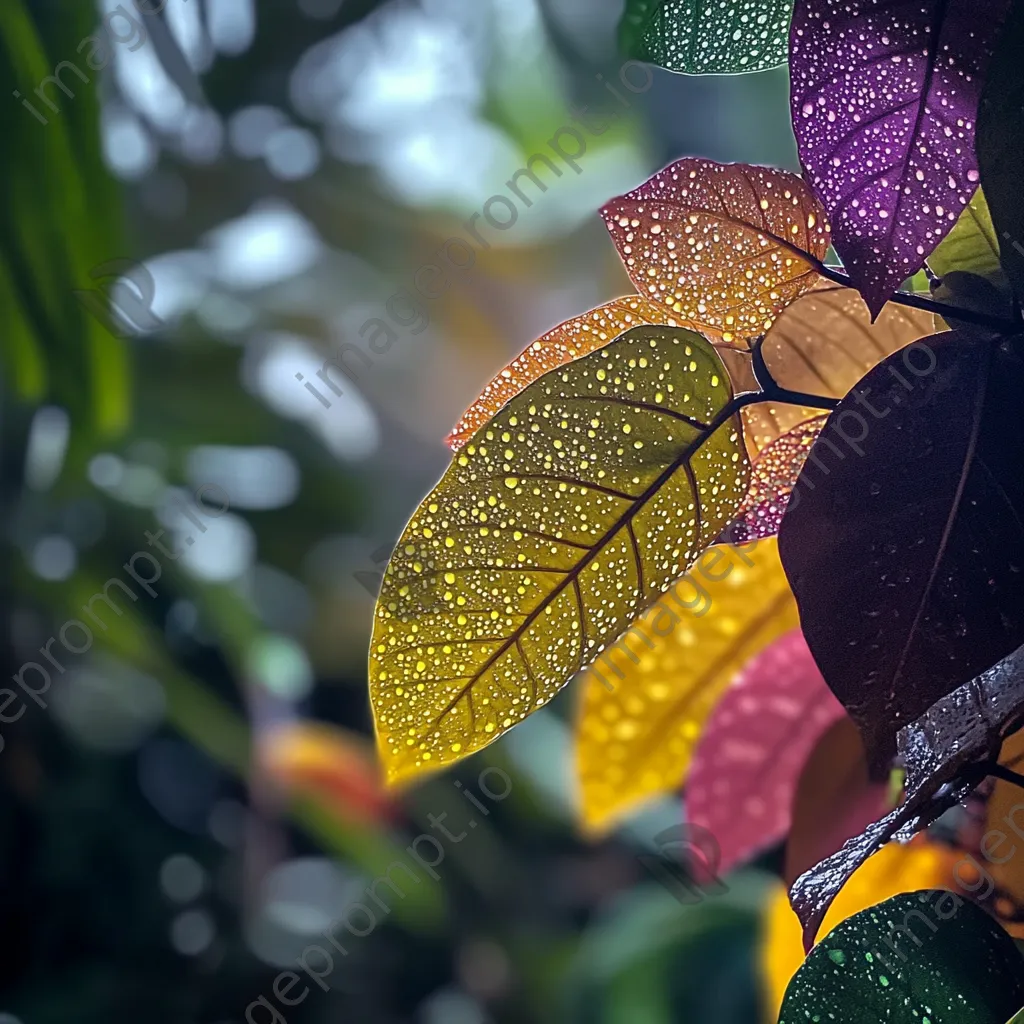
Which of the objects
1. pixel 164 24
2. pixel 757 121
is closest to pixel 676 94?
pixel 757 121

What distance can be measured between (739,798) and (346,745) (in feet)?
2.68

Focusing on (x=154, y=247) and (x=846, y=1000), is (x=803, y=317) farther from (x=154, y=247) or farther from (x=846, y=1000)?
(x=154, y=247)

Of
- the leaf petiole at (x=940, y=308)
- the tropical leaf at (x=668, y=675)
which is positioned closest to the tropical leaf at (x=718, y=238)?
the leaf petiole at (x=940, y=308)

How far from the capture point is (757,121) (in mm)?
961

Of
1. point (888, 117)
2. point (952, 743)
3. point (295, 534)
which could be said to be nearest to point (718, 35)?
point (888, 117)

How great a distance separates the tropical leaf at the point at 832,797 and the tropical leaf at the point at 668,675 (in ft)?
0.14

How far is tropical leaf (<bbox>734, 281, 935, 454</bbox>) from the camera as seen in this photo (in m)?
0.24

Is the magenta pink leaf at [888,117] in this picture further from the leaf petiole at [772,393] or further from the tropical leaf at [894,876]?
the tropical leaf at [894,876]

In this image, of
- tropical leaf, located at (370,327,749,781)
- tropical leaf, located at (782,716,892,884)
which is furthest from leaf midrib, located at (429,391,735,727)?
tropical leaf, located at (782,716,892,884)

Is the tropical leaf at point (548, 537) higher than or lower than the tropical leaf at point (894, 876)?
higher

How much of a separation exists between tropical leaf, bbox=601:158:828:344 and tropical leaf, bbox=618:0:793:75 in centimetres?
4

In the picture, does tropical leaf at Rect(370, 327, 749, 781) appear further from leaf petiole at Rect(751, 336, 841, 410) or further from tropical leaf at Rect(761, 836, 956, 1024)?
tropical leaf at Rect(761, 836, 956, 1024)

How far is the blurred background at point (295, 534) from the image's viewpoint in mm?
941

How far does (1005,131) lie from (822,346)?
65 millimetres
